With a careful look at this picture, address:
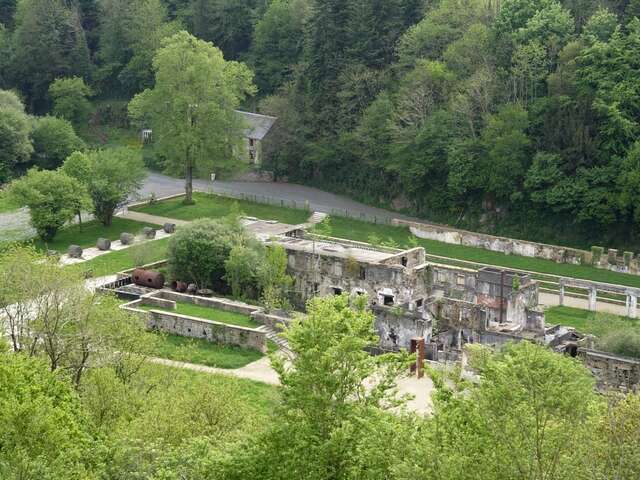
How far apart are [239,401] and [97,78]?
240ft

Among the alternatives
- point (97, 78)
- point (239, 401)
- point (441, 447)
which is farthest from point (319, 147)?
point (441, 447)

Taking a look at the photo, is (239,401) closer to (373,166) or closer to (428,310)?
(428,310)

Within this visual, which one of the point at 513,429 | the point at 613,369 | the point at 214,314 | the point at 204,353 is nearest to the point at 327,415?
the point at 513,429

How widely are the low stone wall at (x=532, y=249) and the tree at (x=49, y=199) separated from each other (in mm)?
19799

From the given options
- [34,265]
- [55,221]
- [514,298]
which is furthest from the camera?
[55,221]

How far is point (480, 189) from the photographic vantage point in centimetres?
7288

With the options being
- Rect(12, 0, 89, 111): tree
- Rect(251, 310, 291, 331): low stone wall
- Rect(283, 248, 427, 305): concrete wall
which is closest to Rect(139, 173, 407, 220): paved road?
Rect(283, 248, 427, 305): concrete wall

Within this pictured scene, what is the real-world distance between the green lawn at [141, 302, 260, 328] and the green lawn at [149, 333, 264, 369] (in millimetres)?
1796

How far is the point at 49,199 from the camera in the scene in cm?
6688

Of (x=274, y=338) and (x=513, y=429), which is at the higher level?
(x=513, y=429)

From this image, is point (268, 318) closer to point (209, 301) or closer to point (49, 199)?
point (209, 301)

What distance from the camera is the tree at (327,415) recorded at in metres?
27.3

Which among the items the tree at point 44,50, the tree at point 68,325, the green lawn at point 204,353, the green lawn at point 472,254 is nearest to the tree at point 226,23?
the tree at point 44,50

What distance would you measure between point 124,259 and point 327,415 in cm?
3691
